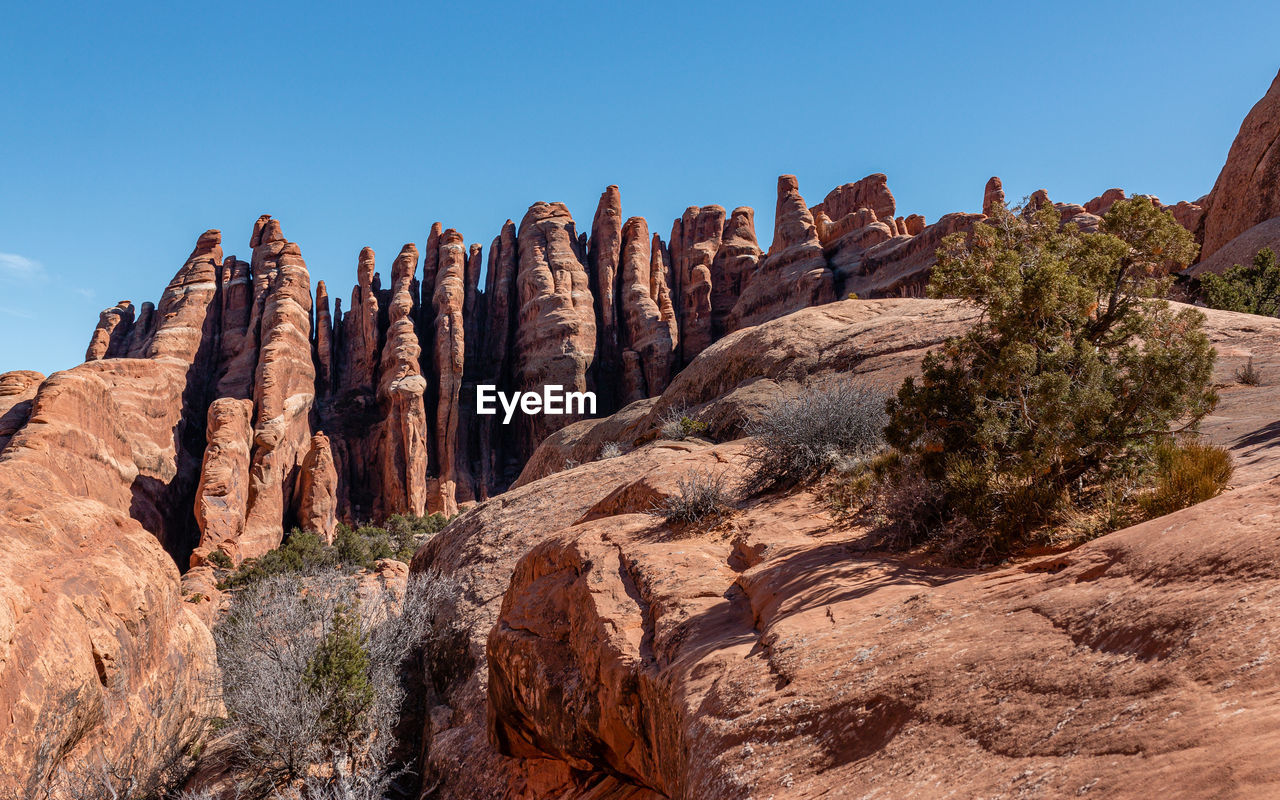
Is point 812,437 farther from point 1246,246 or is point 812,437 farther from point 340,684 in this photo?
point 1246,246

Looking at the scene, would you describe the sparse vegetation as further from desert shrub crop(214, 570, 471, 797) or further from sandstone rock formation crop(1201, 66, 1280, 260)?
sandstone rock formation crop(1201, 66, 1280, 260)

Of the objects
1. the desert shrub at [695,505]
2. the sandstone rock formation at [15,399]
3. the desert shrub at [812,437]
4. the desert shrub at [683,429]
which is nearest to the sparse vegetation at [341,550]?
the sandstone rock formation at [15,399]

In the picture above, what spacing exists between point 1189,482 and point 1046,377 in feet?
4.64

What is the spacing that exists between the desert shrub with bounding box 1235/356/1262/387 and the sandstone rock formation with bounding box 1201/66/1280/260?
29960mm

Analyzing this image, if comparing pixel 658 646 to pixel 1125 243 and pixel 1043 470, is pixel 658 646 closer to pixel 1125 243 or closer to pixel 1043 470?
pixel 1043 470

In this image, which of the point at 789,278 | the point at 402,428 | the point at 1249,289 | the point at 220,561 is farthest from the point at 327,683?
the point at 402,428

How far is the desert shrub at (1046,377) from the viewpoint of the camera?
21.5 ft

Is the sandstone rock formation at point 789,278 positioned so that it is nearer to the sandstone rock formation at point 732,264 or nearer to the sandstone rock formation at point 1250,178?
the sandstone rock formation at point 732,264

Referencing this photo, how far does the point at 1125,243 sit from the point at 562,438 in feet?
69.0

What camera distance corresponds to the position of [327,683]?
32.8 ft

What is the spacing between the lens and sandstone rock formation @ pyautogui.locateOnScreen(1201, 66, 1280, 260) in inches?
1356

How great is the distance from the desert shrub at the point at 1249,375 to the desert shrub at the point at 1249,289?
47.0ft

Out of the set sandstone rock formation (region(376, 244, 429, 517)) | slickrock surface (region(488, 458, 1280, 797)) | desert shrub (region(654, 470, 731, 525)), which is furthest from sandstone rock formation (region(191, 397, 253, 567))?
slickrock surface (region(488, 458, 1280, 797))

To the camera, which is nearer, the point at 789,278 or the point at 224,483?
the point at 224,483
